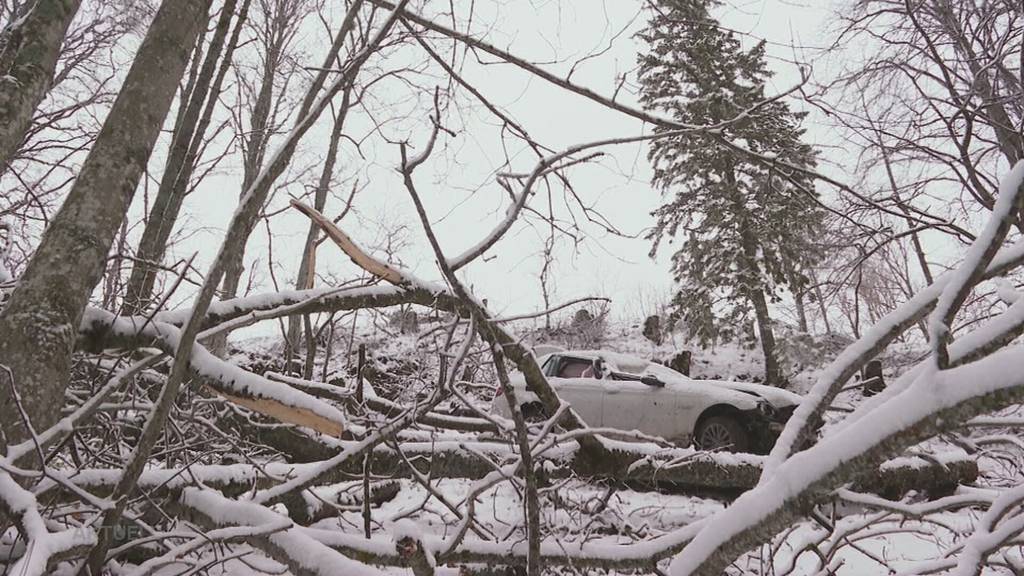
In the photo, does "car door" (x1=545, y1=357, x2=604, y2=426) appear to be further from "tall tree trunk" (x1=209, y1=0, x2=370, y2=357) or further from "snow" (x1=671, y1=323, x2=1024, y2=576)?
"snow" (x1=671, y1=323, x2=1024, y2=576)

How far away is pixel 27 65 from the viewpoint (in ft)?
5.64

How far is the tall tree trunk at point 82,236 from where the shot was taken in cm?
135

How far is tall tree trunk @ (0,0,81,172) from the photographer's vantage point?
169cm

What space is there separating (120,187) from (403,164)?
114cm

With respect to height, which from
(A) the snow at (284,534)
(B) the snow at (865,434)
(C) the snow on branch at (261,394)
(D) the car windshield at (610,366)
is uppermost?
(D) the car windshield at (610,366)

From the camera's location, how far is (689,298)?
57.9 feet

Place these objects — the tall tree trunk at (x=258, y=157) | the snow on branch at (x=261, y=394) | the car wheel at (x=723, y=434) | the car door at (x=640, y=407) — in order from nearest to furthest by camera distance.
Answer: the tall tree trunk at (x=258, y=157)
the snow on branch at (x=261, y=394)
the car wheel at (x=723, y=434)
the car door at (x=640, y=407)

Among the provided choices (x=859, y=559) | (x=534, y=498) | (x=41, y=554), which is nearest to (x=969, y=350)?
A: (x=534, y=498)

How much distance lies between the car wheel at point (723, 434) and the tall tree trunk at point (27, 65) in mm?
6786

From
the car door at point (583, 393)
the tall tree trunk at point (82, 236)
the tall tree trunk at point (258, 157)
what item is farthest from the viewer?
the car door at point (583, 393)

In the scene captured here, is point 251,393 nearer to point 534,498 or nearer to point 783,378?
point 534,498

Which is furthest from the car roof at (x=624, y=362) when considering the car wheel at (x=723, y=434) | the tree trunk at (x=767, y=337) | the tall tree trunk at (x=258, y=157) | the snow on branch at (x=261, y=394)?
the tree trunk at (x=767, y=337)

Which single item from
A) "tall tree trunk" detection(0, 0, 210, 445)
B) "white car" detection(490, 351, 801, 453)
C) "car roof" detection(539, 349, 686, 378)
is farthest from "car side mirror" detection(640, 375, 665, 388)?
"tall tree trunk" detection(0, 0, 210, 445)

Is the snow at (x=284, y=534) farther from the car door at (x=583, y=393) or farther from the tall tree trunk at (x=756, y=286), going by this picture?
the tall tree trunk at (x=756, y=286)
